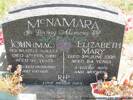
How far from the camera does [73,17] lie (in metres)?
6.31

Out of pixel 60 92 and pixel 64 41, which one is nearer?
pixel 64 41

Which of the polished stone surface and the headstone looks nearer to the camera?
Answer: the headstone

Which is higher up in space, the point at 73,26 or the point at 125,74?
the point at 73,26

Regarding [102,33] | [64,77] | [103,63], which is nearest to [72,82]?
[64,77]

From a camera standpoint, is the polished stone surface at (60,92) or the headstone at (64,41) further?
the polished stone surface at (60,92)

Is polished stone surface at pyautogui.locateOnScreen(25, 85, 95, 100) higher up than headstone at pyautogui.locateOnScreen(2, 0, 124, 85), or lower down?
lower down

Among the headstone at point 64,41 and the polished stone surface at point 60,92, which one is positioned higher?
the headstone at point 64,41

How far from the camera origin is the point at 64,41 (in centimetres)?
658

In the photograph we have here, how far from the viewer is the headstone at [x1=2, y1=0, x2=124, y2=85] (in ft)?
20.9

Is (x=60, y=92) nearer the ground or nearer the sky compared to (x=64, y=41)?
nearer the ground

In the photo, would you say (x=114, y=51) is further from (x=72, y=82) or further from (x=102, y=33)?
(x=72, y=82)

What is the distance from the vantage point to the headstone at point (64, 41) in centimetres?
636

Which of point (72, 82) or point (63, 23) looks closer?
point (63, 23)

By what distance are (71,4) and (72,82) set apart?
1.36m
